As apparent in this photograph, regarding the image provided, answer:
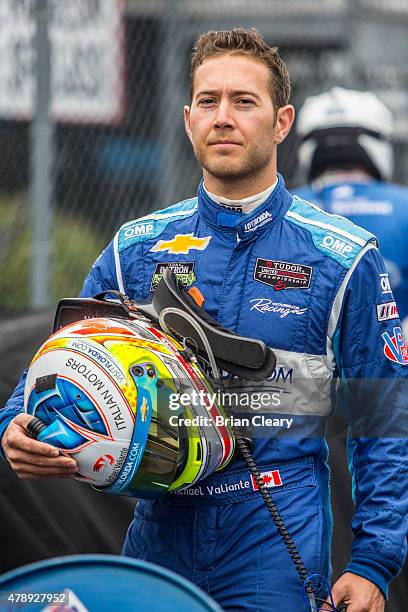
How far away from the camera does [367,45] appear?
9.86 metres

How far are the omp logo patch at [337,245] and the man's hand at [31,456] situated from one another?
0.92 m

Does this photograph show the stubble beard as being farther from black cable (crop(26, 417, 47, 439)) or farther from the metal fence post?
the metal fence post

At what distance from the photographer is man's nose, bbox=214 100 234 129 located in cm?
314

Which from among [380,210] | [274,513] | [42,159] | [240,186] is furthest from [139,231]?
[42,159]

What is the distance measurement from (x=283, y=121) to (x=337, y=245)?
430 mm

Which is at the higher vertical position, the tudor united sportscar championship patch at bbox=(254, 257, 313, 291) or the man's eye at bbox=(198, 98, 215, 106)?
the man's eye at bbox=(198, 98, 215, 106)

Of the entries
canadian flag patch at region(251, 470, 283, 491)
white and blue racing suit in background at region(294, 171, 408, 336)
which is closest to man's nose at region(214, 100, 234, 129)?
canadian flag patch at region(251, 470, 283, 491)

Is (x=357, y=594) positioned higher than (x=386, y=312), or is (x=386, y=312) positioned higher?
(x=386, y=312)

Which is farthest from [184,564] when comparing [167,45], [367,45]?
[367,45]

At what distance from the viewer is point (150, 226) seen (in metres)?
3.36

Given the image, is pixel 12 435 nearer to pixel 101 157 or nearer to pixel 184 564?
pixel 184 564

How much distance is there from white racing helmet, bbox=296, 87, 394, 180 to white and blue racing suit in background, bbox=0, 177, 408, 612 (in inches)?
104

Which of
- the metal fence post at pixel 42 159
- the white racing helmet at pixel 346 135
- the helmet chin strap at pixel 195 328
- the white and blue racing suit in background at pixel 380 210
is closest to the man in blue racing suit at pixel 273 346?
the helmet chin strap at pixel 195 328

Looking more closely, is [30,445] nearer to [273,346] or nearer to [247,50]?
[273,346]
